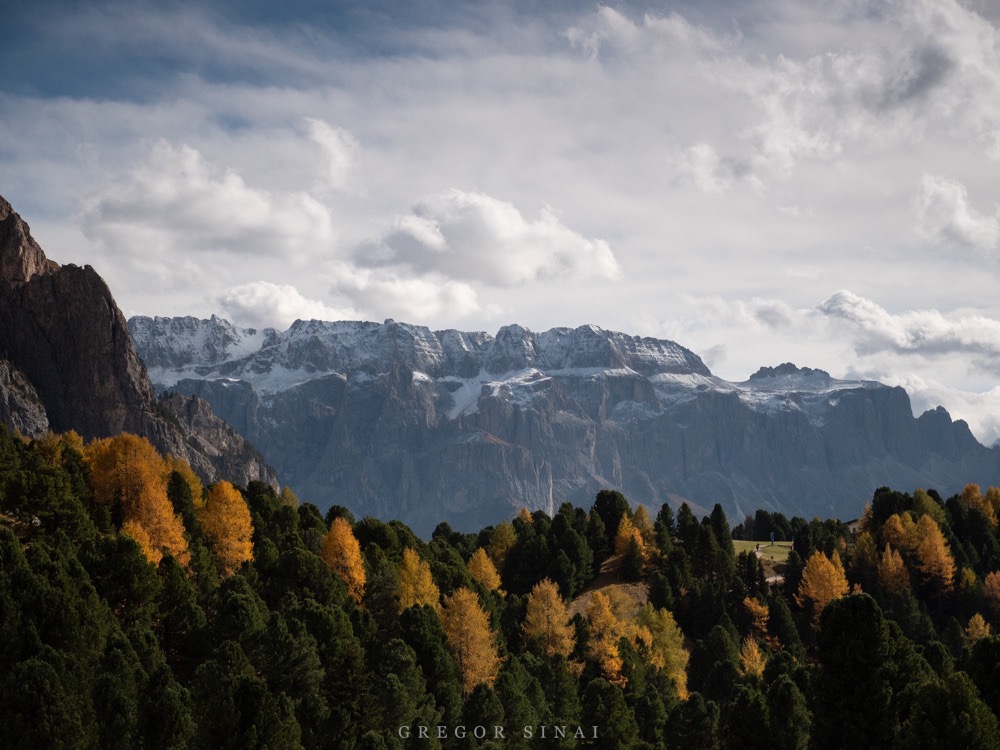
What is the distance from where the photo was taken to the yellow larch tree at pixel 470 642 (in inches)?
3506

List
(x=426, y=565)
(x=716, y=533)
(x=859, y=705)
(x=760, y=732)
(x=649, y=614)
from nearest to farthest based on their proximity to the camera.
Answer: (x=859, y=705), (x=760, y=732), (x=426, y=565), (x=649, y=614), (x=716, y=533)

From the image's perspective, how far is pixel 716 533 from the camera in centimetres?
15225

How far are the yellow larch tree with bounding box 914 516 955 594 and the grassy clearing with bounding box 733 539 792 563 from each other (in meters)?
23.4

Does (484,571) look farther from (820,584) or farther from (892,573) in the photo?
(892,573)

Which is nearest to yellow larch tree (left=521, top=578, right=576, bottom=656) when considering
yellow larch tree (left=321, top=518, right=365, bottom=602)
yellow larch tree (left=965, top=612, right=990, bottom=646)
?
yellow larch tree (left=321, top=518, right=365, bottom=602)

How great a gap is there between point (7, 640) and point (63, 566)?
864cm

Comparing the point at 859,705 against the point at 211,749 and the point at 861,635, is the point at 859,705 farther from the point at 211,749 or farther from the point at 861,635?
the point at 211,749

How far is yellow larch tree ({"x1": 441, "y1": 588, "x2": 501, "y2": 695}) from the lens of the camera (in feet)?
292

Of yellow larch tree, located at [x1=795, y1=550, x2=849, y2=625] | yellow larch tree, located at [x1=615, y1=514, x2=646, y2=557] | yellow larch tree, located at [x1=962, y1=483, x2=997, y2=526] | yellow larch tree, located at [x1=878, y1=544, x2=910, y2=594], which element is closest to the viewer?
yellow larch tree, located at [x1=795, y1=550, x2=849, y2=625]

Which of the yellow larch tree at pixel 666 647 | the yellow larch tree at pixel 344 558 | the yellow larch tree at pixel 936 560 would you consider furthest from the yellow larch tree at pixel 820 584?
the yellow larch tree at pixel 344 558

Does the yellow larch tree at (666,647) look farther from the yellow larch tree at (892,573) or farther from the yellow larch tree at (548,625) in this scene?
the yellow larch tree at (892,573)

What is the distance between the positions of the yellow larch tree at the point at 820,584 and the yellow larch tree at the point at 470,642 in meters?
56.3

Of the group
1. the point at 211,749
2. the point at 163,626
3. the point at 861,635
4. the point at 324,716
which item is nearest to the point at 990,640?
the point at 861,635

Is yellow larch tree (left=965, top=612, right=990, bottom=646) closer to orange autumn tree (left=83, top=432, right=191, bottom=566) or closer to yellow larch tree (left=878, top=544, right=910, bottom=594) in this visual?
yellow larch tree (left=878, top=544, right=910, bottom=594)
